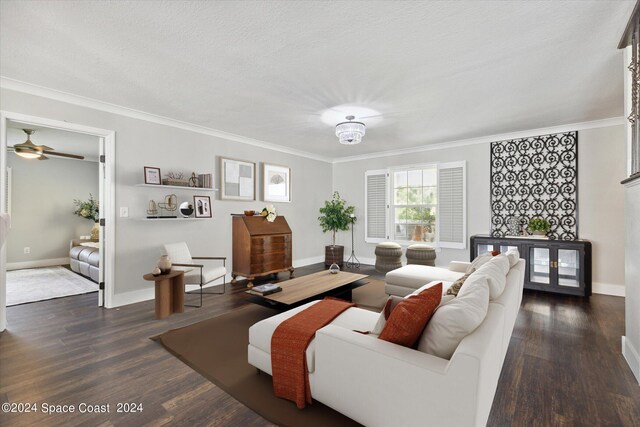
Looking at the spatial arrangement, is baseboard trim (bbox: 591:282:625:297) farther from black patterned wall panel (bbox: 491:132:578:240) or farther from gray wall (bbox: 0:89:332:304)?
gray wall (bbox: 0:89:332:304)

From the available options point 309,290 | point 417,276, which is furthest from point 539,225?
point 309,290

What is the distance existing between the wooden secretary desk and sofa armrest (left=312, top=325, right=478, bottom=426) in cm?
332

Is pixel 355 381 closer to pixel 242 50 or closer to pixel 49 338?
pixel 242 50

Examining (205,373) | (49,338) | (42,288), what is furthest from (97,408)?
(42,288)

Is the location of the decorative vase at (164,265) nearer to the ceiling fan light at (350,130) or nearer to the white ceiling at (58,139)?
the ceiling fan light at (350,130)

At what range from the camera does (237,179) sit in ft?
17.5

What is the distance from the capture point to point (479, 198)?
5445 millimetres

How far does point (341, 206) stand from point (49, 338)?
5.16 metres

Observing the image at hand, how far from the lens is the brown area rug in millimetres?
1786

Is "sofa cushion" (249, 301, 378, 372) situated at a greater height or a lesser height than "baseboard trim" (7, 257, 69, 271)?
greater

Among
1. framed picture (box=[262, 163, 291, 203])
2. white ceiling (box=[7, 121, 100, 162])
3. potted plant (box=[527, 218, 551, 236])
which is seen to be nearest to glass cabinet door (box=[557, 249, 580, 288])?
potted plant (box=[527, 218, 551, 236])

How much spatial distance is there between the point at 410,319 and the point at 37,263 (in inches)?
326

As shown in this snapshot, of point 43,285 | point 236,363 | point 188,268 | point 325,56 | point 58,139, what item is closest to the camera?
point 236,363

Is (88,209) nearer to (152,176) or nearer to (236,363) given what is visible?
(152,176)
